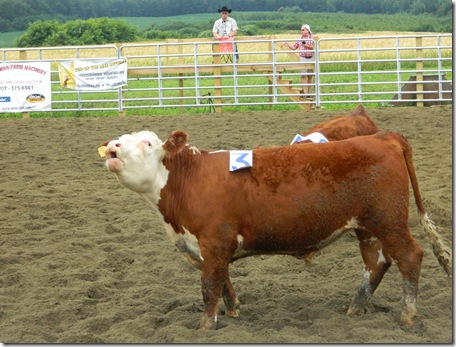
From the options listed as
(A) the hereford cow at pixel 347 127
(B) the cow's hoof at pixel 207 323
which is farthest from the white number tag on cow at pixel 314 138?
(B) the cow's hoof at pixel 207 323

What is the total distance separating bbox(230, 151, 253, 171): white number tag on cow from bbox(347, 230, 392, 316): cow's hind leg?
935mm

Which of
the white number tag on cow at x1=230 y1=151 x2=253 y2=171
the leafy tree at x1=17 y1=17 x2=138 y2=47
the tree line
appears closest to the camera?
the white number tag on cow at x1=230 y1=151 x2=253 y2=171

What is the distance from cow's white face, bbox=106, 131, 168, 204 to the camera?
202 inches

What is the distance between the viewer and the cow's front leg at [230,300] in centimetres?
567

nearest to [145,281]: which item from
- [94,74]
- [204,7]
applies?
[94,74]

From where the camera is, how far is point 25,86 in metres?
17.6

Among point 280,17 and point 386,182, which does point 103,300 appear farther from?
point 280,17

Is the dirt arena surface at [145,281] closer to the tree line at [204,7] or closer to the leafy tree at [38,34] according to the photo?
the leafy tree at [38,34]

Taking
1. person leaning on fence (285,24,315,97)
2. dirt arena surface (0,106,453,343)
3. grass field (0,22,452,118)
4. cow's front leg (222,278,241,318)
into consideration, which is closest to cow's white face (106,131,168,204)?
cow's front leg (222,278,241,318)

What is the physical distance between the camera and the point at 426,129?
525 inches

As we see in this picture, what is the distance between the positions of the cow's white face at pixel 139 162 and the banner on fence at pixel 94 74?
12.6m

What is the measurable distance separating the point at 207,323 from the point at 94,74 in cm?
1315

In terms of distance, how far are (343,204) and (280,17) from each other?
4886 centimetres

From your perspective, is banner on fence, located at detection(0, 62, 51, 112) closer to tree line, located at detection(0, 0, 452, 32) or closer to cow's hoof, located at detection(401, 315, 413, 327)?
cow's hoof, located at detection(401, 315, 413, 327)
